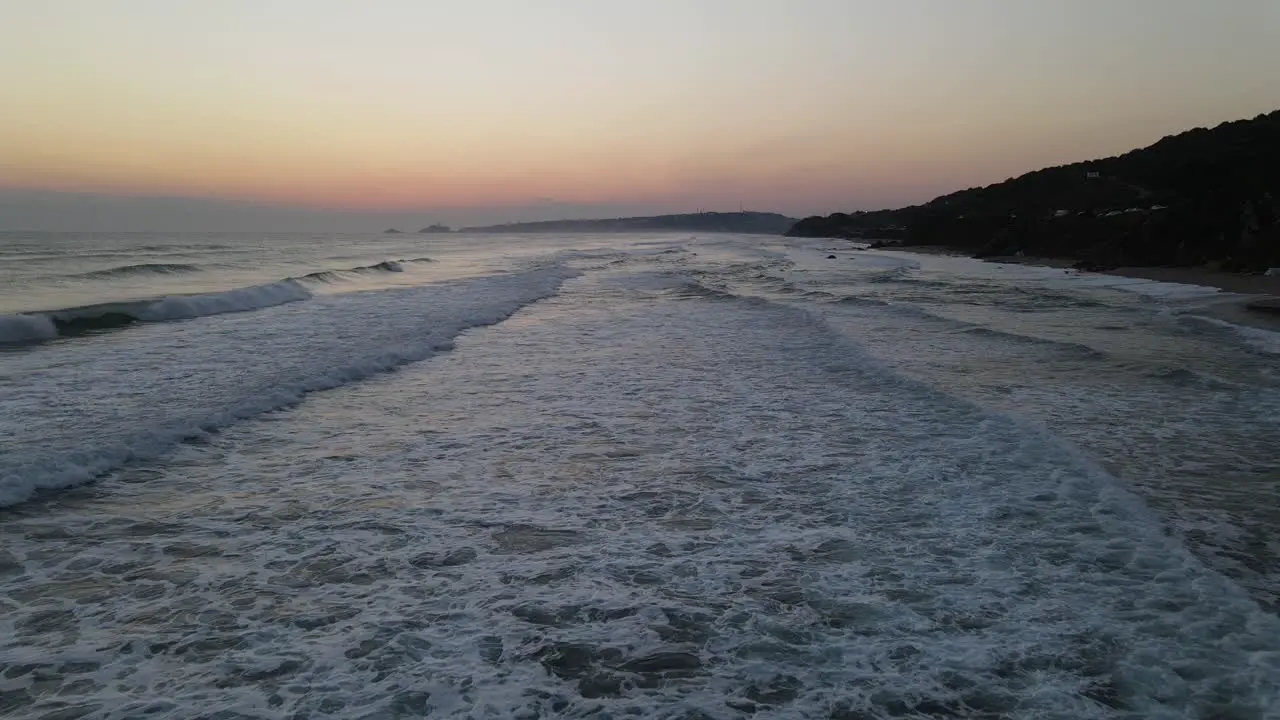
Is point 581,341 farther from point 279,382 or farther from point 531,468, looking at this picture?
point 531,468

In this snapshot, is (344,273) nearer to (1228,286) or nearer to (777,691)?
(1228,286)

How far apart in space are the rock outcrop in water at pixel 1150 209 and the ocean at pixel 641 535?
23.2m

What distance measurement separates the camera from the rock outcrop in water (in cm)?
3038

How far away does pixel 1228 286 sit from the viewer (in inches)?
935

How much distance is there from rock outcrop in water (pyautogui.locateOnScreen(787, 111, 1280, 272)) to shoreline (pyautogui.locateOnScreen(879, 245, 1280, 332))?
109 cm

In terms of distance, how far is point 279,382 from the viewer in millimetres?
11031

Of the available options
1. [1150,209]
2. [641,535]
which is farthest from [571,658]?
[1150,209]

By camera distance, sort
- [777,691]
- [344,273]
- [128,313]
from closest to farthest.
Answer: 1. [777,691]
2. [128,313]
3. [344,273]

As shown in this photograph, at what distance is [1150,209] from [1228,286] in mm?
25137

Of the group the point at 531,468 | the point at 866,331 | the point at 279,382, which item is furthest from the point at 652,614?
the point at 866,331

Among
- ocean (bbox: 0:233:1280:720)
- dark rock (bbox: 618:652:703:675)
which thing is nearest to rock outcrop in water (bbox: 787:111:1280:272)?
ocean (bbox: 0:233:1280:720)

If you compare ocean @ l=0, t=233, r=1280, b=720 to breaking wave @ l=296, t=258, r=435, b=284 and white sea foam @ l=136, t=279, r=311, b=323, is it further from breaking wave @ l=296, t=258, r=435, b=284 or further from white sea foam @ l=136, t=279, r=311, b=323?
breaking wave @ l=296, t=258, r=435, b=284

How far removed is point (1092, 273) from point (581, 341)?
2903cm

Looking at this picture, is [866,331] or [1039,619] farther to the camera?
[866,331]
